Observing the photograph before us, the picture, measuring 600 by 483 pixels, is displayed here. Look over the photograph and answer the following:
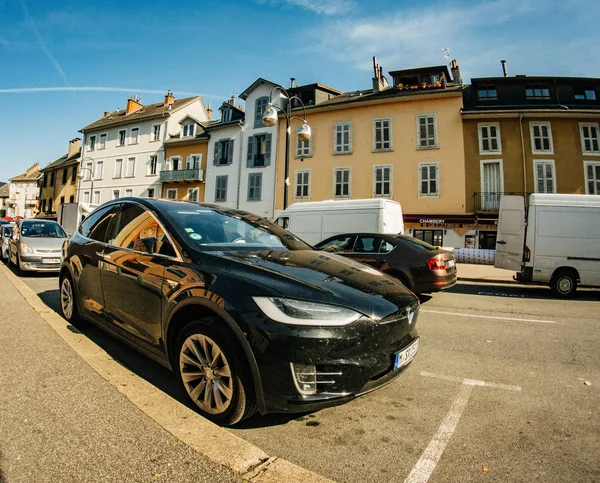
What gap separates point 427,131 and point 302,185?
30.5ft

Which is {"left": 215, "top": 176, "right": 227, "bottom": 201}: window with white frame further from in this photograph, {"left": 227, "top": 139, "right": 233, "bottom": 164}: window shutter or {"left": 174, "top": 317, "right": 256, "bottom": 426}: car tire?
{"left": 174, "top": 317, "right": 256, "bottom": 426}: car tire

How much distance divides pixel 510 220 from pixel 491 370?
851 centimetres

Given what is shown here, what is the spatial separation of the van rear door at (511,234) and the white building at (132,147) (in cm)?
3022

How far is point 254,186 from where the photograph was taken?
2838cm

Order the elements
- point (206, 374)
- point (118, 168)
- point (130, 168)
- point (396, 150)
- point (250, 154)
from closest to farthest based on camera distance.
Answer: point (206, 374) < point (396, 150) < point (250, 154) < point (130, 168) < point (118, 168)

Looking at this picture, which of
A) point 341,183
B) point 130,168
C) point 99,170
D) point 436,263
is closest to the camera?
point 436,263

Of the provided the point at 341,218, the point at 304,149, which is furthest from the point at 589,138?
the point at 341,218

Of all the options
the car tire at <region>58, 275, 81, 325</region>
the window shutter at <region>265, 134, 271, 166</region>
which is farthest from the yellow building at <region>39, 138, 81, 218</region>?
the car tire at <region>58, 275, 81, 325</region>

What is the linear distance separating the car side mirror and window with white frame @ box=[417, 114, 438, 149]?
74.6ft

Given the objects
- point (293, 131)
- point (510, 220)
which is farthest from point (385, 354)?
point (293, 131)

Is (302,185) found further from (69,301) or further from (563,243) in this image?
(69,301)

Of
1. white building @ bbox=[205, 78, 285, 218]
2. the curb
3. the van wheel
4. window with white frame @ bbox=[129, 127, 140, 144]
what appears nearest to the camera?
the curb

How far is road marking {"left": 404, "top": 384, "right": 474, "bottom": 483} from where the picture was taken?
1.90 meters

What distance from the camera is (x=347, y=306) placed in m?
2.17
